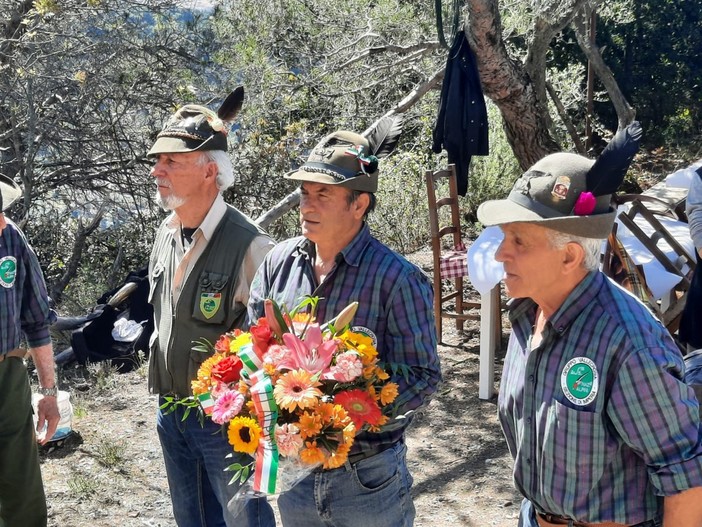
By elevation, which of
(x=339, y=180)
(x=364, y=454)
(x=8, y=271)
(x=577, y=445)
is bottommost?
(x=364, y=454)

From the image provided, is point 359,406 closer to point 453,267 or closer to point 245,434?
point 245,434

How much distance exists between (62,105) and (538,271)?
6915 mm

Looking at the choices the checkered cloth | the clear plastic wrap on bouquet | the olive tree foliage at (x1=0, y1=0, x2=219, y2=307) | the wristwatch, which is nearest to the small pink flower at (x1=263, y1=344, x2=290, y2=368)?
the clear plastic wrap on bouquet

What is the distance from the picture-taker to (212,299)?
9.35 feet

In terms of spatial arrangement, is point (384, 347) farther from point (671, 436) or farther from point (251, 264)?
point (671, 436)

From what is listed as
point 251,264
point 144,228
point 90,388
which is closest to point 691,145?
point 144,228

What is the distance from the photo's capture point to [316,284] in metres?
2.55

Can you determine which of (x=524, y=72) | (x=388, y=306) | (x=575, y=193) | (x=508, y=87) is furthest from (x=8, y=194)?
(x=524, y=72)

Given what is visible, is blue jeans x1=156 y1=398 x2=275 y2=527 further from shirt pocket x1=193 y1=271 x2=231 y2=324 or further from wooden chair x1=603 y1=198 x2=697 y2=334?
wooden chair x1=603 y1=198 x2=697 y2=334

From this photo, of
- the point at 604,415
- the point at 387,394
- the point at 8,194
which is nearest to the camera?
the point at 604,415

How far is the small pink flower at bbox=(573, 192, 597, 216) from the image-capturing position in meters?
1.92

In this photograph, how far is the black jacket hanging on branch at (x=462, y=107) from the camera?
251 inches

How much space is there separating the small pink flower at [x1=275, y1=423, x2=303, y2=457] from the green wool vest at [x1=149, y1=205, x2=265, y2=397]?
855mm

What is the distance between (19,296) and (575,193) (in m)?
2.42
